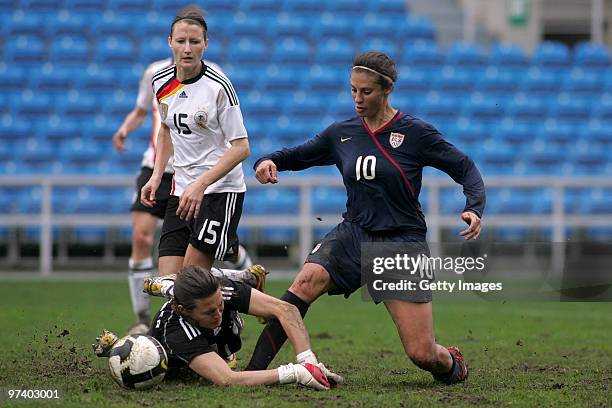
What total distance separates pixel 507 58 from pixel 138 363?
15.9m

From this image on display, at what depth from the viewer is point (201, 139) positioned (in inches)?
273

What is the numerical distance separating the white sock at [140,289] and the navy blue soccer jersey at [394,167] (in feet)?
9.85

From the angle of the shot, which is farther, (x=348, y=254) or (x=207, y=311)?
(x=348, y=254)

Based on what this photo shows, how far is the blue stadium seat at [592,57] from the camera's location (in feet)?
68.9

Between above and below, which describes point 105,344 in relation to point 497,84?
below

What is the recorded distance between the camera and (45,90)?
18.6 meters

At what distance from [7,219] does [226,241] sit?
8287mm

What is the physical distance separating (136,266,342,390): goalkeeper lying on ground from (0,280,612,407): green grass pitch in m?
0.10

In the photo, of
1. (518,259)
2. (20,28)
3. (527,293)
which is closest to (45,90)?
(20,28)

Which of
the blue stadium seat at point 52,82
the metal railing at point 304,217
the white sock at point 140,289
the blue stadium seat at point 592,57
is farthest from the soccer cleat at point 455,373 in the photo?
the blue stadium seat at point 592,57

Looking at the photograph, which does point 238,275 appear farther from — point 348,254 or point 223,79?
point 223,79

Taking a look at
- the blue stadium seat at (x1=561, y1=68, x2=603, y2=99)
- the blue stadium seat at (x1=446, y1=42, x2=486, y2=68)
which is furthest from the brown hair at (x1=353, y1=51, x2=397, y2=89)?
the blue stadium seat at (x1=561, y1=68, x2=603, y2=99)

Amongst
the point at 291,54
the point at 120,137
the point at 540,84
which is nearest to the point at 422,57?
the point at 540,84

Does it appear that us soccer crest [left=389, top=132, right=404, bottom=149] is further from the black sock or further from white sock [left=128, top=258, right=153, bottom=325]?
white sock [left=128, top=258, right=153, bottom=325]
